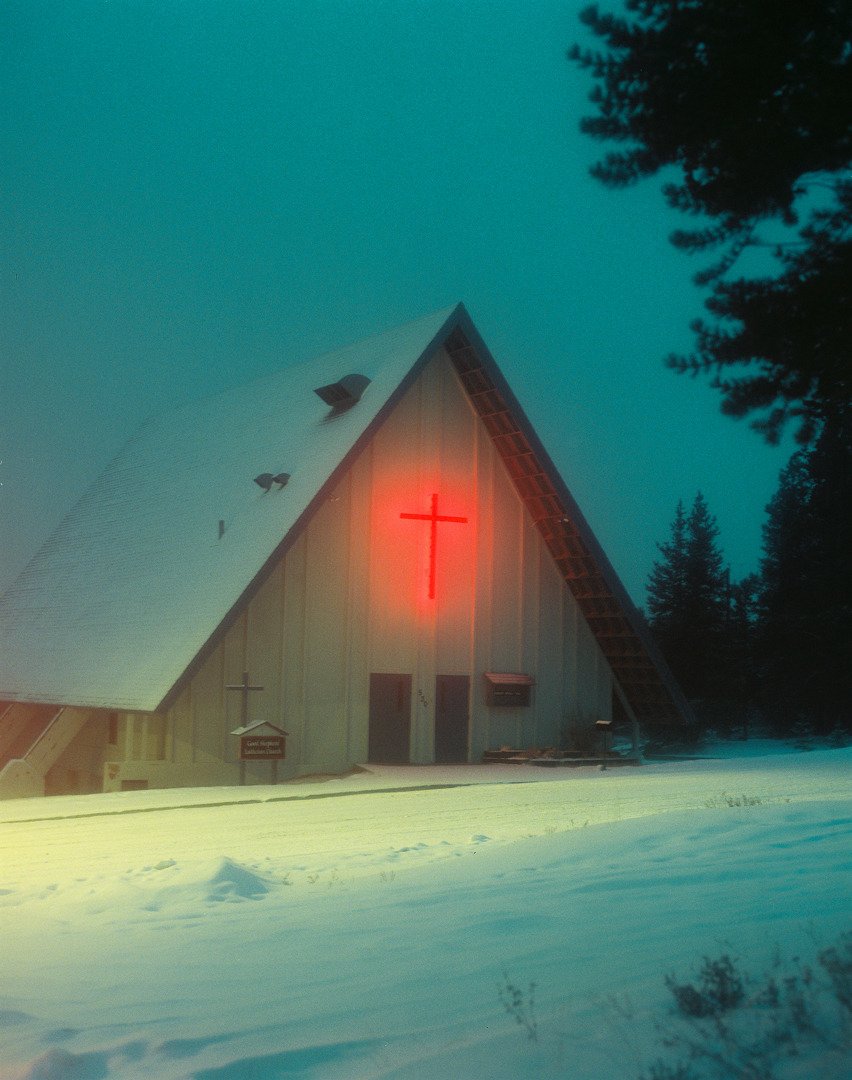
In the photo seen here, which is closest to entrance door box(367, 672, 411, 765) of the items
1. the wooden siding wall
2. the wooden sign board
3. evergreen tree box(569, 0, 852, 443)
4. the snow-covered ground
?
the wooden siding wall

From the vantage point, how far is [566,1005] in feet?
21.4

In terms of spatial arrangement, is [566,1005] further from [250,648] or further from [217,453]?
[217,453]

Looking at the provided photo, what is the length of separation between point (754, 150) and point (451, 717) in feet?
67.2

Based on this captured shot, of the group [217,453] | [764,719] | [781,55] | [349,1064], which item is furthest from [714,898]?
[764,719]

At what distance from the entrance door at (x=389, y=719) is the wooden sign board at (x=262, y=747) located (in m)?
3.68

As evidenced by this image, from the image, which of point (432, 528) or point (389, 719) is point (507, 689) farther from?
point (432, 528)

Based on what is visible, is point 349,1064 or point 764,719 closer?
point 349,1064

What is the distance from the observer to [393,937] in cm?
856

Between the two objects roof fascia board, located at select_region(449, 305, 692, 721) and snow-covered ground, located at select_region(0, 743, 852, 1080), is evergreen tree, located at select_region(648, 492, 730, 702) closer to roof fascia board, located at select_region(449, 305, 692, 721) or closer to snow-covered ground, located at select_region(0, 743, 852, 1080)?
roof fascia board, located at select_region(449, 305, 692, 721)

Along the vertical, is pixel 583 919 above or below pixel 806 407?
below

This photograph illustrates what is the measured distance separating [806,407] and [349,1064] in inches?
223

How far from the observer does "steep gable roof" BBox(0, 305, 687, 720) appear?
83.5 feet

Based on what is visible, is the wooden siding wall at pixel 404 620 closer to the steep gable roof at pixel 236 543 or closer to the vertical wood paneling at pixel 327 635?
the vertical wood paneling at pixel 327 635

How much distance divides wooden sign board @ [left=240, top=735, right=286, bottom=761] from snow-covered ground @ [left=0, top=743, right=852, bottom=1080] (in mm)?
7516
